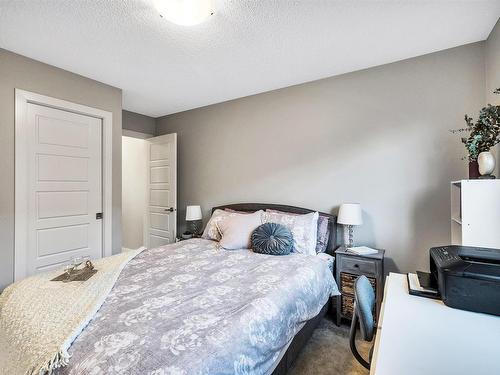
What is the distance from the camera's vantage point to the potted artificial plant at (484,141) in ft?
5.26

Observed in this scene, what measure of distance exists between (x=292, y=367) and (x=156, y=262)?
1.35 metres

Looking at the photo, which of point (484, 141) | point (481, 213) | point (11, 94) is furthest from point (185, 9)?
point (481, 213)

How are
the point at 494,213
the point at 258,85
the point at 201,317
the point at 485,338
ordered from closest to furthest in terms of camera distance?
the point at 485,338, the point at 201,317, the point at 494,213, the point at 258,85

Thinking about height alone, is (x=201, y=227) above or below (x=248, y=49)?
below

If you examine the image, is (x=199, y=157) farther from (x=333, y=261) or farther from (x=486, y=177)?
(x=486, y=177)

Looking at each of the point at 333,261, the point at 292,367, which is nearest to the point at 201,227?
the point at 333,261

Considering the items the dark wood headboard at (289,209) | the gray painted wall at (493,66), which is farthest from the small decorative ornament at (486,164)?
the dark wood headboard at (289,209)

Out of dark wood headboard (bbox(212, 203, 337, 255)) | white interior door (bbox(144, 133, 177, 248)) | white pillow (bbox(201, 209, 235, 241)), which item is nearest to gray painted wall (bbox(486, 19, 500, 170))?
dark wood headboard (bbox(212, 203, 337, 255))

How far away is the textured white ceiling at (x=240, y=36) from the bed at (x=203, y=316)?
6.15 feet

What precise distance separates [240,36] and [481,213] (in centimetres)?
215

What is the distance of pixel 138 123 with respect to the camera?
13.4 feet

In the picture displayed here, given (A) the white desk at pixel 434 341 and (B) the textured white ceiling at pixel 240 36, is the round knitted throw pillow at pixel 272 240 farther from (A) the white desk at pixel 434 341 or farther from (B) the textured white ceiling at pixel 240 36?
(B) the textured white ceiling at pixel 240 36

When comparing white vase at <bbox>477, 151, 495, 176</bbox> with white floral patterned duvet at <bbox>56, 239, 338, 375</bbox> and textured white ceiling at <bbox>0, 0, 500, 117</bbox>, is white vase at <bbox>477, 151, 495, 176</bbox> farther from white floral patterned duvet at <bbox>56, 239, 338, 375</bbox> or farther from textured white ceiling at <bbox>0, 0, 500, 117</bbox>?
white floral patterned duvet at <bbox>56, 239, 338, 375</bbox>

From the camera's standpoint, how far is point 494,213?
1.56 m
